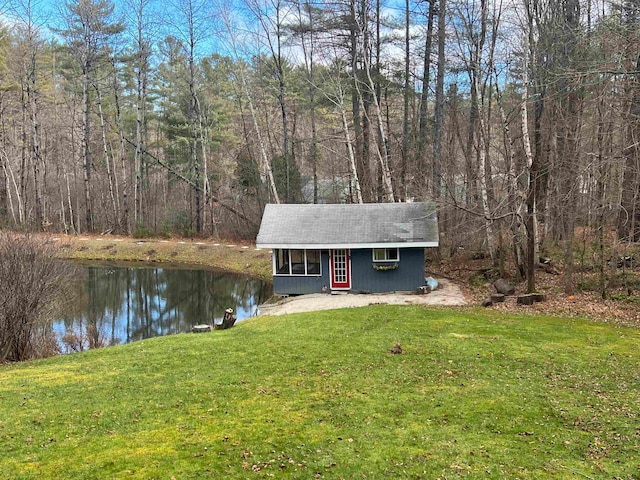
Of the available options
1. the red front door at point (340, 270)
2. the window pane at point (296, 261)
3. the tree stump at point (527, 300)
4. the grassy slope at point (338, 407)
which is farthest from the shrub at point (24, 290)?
the tree stump at point (527, 300)

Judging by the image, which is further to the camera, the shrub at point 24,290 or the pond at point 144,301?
the pond at point 144,301

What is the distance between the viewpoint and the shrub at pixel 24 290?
10594 mm

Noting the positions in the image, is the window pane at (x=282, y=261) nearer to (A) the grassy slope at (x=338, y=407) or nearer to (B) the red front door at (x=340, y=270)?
(B) the red front door at (x=340, y=270)

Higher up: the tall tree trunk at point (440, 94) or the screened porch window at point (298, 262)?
the tall tree trunk at point (440, 94)

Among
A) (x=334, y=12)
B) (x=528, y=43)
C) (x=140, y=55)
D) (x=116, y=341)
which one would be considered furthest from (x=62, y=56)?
(x=528, y=43)

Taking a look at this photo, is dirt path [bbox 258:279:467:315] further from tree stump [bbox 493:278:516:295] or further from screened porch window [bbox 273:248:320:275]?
tree stump [bbox 493:278:516:295]

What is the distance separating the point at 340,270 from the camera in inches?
704

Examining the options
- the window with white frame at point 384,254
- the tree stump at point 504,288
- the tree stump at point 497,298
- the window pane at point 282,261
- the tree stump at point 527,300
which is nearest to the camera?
the tree stump at point 527,300

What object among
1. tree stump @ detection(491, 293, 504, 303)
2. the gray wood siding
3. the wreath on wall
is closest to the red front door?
the gray wood siding

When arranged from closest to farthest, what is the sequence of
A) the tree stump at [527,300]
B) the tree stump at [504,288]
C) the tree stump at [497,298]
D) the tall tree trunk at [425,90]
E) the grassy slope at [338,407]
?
the grassy slope at [338,407] → the tree stump at [527,300] → the tree stump at [497,298] → the tree stump at [504,288] → the tall tree trunk at [425,90]

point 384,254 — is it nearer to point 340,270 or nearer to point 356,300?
point 340,270

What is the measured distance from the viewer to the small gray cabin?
17422mm

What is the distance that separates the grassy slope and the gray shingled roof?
6.43 metres

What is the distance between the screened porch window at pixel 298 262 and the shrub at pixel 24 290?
26.2 ft
